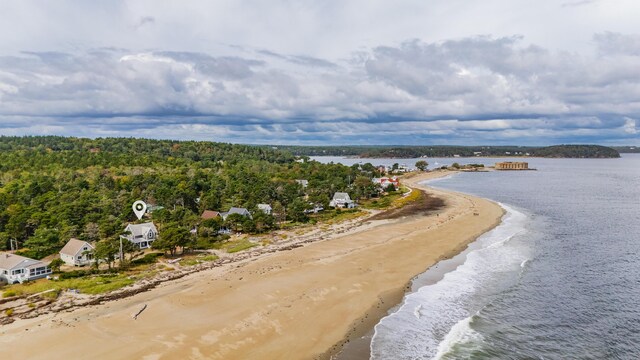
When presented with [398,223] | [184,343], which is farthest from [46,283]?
[398,223]

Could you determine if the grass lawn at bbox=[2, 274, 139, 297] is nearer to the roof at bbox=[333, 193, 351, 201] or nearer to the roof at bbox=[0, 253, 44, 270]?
the roof at bbox=[0, 253, 44, 270]

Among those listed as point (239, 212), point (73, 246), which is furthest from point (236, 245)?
point (73, 246)

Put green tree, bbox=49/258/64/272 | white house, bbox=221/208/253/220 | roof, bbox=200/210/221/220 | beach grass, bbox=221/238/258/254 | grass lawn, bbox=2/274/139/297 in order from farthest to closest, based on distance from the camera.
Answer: white house, bbox=221/208/253/220 < roof, bbox=200/210/221/220 < beach grass, bbox=221/238/258/254 < green tree, bbox=49/258/64/272 < grass lawn, bbox=2/274/139/297

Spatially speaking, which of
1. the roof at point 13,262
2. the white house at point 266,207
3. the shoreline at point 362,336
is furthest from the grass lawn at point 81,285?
the white house at point 266,207

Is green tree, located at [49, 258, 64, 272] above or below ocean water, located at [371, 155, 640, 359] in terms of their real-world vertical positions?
below

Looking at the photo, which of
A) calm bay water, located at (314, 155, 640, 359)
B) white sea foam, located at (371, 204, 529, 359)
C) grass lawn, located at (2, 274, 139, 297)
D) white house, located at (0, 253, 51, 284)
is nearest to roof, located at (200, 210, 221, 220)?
grass lawn, located at (2, 274, 139, 297)

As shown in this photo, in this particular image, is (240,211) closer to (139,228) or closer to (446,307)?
(139,228)

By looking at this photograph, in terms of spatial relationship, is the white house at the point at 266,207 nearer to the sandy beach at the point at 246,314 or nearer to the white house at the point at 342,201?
the white house at the point at 342,201
